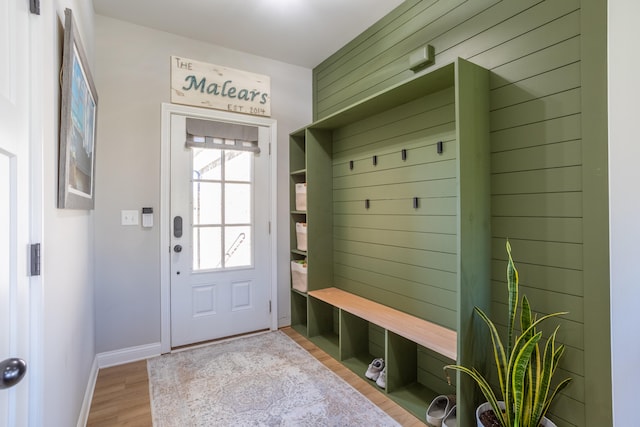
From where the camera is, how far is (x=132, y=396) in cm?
221

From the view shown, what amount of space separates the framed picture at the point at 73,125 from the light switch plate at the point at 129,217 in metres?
0.78

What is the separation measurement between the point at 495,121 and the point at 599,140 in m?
0.52

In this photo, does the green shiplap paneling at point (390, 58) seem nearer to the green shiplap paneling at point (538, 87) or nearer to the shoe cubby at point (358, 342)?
the green shiplap paneling at point (538, 87)

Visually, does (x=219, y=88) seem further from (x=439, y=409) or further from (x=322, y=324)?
(x=439, y=409)

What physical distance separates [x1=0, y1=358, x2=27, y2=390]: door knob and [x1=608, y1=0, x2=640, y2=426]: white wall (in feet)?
6.75

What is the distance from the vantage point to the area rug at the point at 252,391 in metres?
1.96

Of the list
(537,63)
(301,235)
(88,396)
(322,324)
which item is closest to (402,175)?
(537,63)

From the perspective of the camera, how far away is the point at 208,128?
3031 millimetres

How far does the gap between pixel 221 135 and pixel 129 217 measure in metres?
1.08

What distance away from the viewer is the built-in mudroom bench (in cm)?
176

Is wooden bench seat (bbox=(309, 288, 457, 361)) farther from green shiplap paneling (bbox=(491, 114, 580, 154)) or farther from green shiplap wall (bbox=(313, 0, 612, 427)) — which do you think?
green shiplap paneling (bbox=(491, 114, 580, 154))

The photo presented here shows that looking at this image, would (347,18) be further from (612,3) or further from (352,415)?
(352,415)

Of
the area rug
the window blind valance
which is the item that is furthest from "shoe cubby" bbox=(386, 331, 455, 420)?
the window blind valance

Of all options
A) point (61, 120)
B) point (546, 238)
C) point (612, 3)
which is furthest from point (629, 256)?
point (61, 120)
